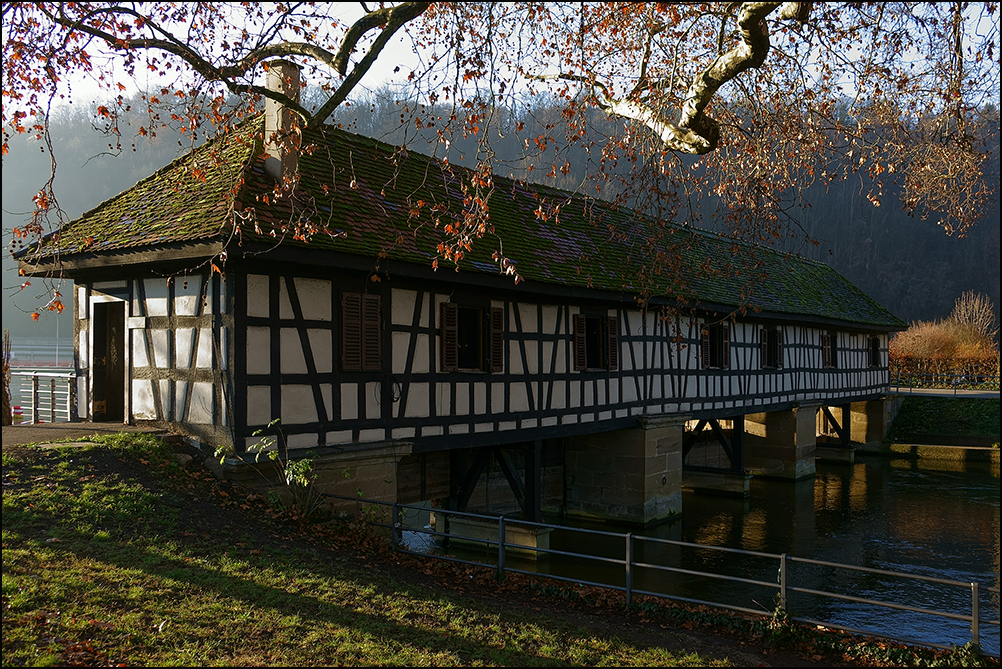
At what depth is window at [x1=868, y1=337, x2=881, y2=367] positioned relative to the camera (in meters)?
32.2

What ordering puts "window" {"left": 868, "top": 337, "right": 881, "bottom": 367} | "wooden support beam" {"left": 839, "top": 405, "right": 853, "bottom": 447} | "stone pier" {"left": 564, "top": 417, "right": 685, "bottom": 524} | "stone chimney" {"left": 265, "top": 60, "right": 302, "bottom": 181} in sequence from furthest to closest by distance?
"window" {"left": 868, "top": 337, "right": 881, "bottom": 367} → "wooden support beam" {"left": 839, "top": 405, "right": 853, "bottom": 447} → "stone pier" {"left": 564, "top": 417, "right": 685, "bottom": 524} → "stone chimney" {"left": 265, "top": 60, "right": 302, "bottom": 181}

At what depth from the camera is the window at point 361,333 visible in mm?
10492

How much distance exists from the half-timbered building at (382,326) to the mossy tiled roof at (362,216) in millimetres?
53

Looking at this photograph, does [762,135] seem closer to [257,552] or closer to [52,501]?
[257,552]

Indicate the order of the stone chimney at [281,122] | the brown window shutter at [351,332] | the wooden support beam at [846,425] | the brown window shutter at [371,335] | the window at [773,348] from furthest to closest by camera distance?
the wooden support beam at [846,425] < the window at [773,348] < the brown window shutter at [371,335] < the brown window shutter at [351,332] < the stone chimney at [281,122]

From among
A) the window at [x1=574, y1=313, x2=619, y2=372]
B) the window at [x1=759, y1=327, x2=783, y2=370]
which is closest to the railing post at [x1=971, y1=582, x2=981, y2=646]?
the window at [x1=574, y1=313, x2=619, y2=372]

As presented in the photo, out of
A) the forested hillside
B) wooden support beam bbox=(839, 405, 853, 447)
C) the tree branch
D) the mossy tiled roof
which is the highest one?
the forested hillside

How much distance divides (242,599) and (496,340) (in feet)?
23.3

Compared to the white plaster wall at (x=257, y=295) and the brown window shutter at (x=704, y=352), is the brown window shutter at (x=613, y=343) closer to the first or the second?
the brown window shutter at (x=704, y=352)

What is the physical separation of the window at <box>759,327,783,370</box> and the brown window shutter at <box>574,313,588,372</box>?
9.28m

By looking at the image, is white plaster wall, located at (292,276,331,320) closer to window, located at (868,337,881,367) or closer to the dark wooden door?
the dark wooden door

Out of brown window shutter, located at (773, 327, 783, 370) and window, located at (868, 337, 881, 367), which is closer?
brown window shutter, located at (773, 327, 783, 370)

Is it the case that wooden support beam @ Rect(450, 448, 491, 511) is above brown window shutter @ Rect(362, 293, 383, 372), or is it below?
below

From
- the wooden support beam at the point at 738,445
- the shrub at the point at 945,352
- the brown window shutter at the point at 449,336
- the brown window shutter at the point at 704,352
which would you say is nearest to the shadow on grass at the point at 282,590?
the brown window shutter at the point at 449,336
